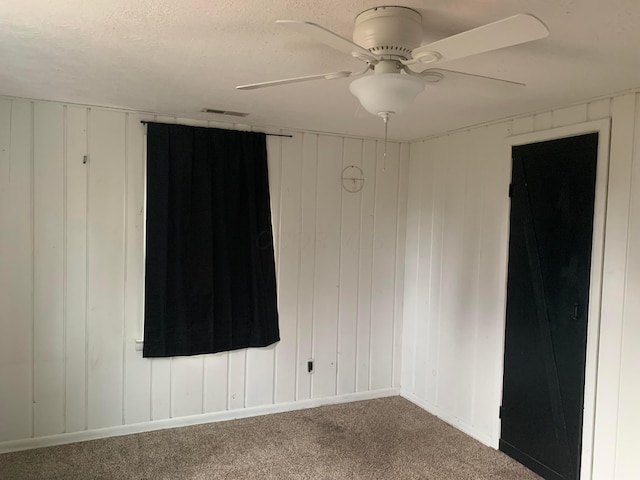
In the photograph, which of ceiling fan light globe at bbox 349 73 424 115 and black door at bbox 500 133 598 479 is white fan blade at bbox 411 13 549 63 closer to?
ceiling fan light globe at bbox 349 73 424 115

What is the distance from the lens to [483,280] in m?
3.35

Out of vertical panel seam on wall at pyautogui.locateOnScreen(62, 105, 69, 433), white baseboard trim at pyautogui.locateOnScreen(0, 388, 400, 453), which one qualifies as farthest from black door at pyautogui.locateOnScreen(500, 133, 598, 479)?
vertical panel seam on wall at pyautogui.locateOnScreen(62, 105, 69, 433)

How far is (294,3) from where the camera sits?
1.53 m

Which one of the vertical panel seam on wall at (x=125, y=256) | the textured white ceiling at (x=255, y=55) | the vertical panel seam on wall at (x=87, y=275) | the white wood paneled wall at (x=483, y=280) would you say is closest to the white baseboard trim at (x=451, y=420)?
the white wood paneled wall at (x=483, y=280)

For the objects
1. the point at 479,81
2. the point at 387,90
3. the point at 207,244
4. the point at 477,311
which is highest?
the point at 479,81

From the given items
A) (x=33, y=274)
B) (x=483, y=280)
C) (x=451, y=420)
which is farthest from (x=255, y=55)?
(x=451, y=420)

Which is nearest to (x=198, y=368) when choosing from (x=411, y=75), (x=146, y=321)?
(x=146, y=321)

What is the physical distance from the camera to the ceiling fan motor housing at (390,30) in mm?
1541

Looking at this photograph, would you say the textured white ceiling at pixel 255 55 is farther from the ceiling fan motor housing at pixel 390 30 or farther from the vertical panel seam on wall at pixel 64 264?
the vertical panel seam on wall at pixel 64 264

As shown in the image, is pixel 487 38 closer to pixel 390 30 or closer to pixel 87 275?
pixel 390 30

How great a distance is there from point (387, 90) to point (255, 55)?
29.2 inches

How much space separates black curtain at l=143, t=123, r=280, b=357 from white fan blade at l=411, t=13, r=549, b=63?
2.15 m

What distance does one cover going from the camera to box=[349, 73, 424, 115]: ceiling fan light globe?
5.10 ft

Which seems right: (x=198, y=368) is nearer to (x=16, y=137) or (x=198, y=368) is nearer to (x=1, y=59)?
(x=16, y=137)
